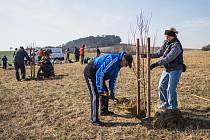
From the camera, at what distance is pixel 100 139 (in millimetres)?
6438

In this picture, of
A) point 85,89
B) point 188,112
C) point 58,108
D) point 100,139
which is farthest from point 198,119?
point 85,89

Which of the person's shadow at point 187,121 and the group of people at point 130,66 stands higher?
the group of people at point 130,66

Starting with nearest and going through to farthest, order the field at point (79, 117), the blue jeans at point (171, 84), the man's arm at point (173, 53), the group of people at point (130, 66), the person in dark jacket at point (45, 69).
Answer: the field at point (79, 117)
the man's arm at point (173, 53)
the group of people at point (130, 66)
the blue jeans at point (171, 84)
the person in dark jacket at point (45, 69)

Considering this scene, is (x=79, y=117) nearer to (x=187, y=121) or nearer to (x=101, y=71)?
(x=101, y=71)

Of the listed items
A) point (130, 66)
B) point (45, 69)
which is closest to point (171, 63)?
point (130, 66)

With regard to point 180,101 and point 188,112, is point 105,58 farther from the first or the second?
point 180,101

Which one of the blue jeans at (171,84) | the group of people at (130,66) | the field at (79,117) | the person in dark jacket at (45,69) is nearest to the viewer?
the field at (79,117)

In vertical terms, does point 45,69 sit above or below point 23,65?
below

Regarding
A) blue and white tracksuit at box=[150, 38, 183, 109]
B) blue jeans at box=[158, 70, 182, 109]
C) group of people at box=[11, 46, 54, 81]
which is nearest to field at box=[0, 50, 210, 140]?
blue jeans at box=[158, 70, 182, 109]

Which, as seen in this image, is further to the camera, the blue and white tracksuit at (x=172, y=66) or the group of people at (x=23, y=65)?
the group of people at (x=23, y=65)

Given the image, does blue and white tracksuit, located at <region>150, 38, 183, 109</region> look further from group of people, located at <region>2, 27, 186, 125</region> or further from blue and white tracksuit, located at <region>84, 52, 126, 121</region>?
blue and white tracksuit, located at <region>84, 52, 126, 121</region>

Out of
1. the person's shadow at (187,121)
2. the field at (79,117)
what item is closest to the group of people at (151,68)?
the person's shadow at (187,121)

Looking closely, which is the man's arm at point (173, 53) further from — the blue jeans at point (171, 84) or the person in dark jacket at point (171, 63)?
the blue jeans at point (171, 84)

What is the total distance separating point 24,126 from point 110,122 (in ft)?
6.17
